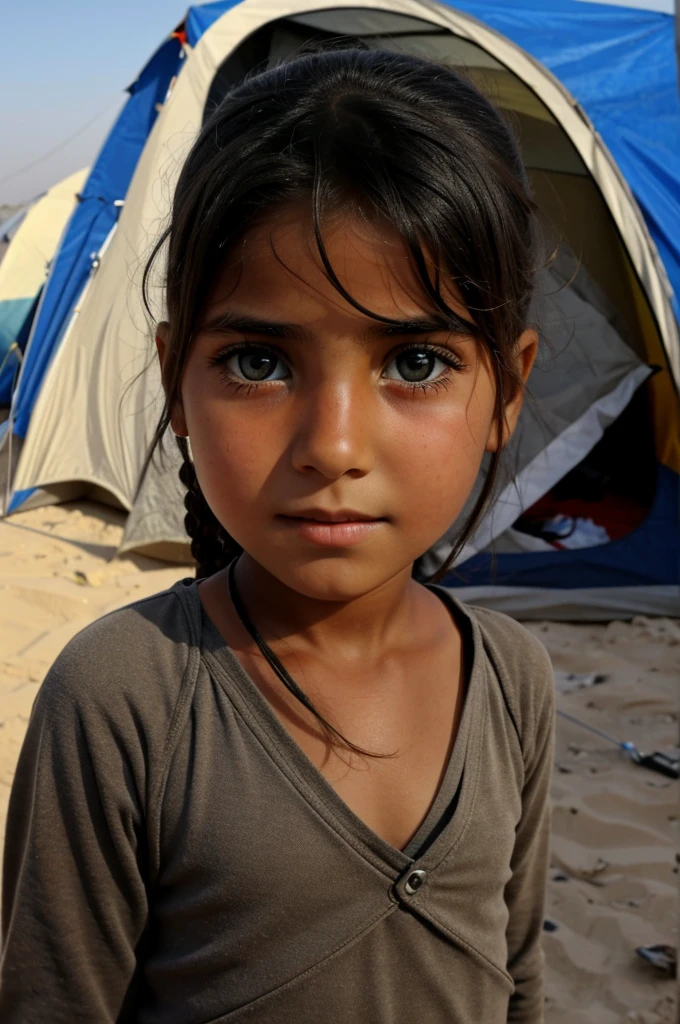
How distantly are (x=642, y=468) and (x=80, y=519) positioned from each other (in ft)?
8.29

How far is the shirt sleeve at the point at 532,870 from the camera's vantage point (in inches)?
41.9

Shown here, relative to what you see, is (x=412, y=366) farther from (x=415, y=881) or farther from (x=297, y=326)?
(x=415, y=881)

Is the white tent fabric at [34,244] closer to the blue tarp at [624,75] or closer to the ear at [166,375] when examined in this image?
the blue tarp at [624,75]

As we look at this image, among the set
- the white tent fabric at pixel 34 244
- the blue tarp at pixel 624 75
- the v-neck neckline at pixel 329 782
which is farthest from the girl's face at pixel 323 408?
the white tent fabric at pixel 34 244

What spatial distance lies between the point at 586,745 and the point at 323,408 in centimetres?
223

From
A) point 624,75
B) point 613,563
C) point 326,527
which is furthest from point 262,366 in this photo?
point 624,75

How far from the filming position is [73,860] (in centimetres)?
87

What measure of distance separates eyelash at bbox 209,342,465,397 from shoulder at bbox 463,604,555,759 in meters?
0.32

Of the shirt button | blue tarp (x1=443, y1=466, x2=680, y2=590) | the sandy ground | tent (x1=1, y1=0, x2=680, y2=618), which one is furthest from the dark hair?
blue tarp (x1=443, y1=466, x2=680, y2=590)

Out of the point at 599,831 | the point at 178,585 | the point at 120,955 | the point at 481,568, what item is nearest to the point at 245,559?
the point at 178,585

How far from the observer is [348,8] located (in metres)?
3.89

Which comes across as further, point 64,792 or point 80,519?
point 80,519

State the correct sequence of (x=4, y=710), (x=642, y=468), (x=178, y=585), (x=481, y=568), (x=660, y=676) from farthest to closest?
(x=642, y=468), (x=481, y=568), (x=660, y=676), (x=4, y=710), (x=178, y=585)

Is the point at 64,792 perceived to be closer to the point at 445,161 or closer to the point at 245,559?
the point at 245,559
